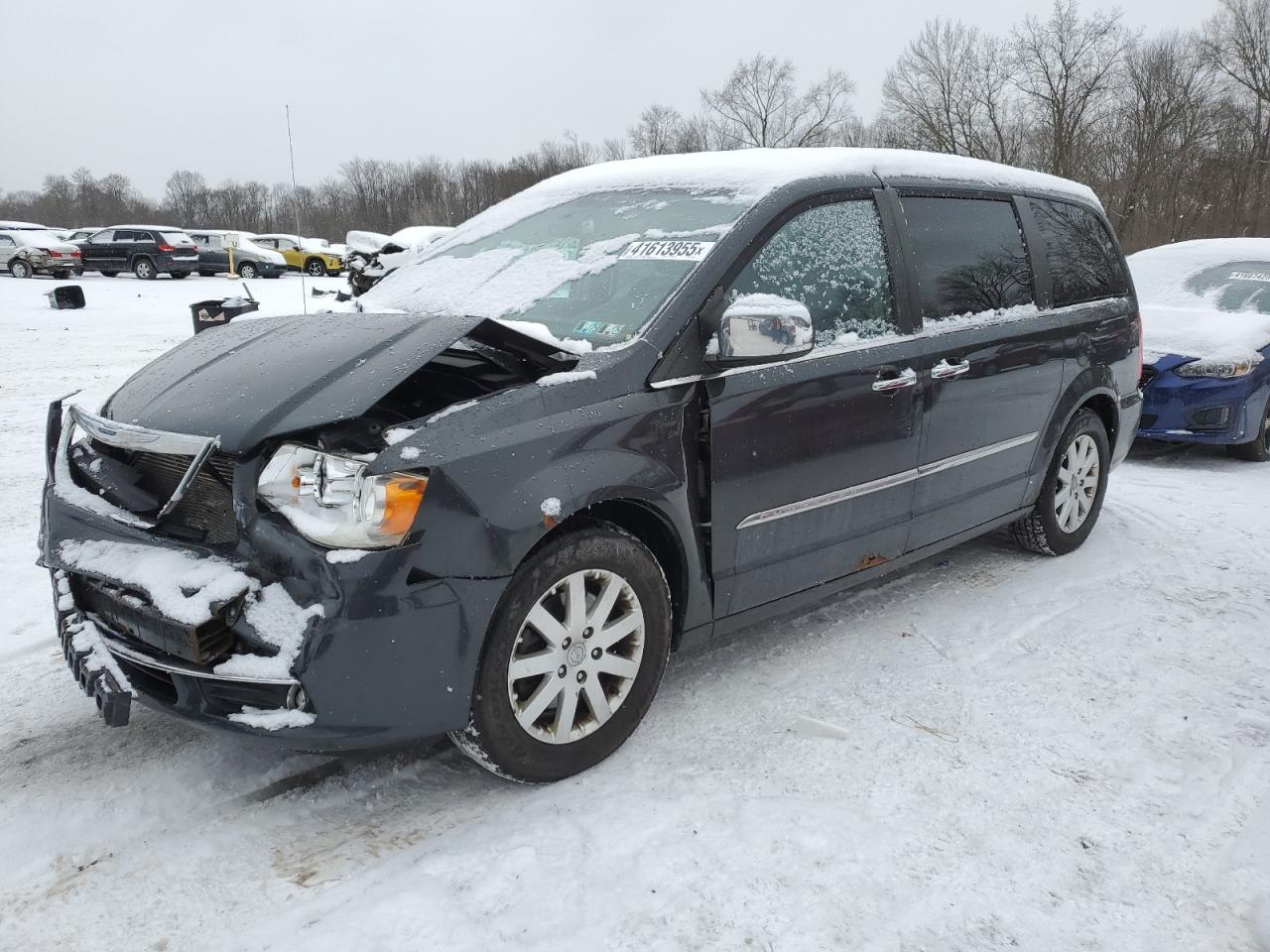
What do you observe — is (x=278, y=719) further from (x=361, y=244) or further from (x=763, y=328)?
(x=361, y=244)

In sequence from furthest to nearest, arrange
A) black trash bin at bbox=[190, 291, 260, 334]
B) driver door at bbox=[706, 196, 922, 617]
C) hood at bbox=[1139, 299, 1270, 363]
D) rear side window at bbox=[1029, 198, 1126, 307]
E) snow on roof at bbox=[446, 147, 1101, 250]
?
hood at bbox=[1139, 299, 1270, 363] → black trash bin at bbox=[190, 291, 260, 334] → rear side window at bbox=[1029, 198, 1126, 307] → snow on roof at bbox=[446, 147, 1101, 250] → driver door at bbox=[706, 196, 922, 617]

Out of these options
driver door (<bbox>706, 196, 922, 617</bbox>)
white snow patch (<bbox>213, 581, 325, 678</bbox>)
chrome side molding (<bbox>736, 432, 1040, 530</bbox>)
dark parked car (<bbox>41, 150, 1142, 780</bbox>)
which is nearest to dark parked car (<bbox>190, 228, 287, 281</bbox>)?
dark parked car (<bbox>41, 150, 1142, 780</bbox>)

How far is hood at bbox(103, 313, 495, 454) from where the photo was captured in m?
2.41

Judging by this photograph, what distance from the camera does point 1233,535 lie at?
207 inches

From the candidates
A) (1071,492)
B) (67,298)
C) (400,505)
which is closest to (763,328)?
(400,505)

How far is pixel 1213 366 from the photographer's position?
6973 mm

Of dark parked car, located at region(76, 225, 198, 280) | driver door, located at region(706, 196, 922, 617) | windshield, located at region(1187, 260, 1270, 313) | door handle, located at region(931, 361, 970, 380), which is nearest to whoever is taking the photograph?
driver door, located at region(706, 196, 922, 617)

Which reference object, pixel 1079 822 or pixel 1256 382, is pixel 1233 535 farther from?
pixel 1079 822

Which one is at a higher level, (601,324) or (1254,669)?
(601,324)

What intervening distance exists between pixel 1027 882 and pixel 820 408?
1584 mm

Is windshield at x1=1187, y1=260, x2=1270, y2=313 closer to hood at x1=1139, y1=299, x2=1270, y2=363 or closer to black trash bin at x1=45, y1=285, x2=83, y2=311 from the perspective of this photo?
hood at x1=1139, y1=299, x2=1270, y2=363

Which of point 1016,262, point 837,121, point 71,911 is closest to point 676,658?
point 71,911

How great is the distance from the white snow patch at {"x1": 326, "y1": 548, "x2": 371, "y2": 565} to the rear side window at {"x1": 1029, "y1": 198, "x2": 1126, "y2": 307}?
361 centimetres

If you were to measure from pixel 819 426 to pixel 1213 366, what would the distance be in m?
5.37
